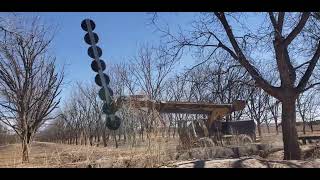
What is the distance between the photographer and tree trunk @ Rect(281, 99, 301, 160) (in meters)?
10.3

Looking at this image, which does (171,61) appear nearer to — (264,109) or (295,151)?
(295,151)

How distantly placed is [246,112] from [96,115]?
51.1 feet

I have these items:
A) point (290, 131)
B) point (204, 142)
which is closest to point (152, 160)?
point (204, 142)

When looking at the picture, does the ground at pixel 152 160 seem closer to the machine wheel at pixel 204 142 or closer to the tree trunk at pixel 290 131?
the machine wheel at pixel 204 142

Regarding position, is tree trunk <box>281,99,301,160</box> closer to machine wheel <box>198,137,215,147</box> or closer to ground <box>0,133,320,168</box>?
ground <box>0,133,320,168</box>

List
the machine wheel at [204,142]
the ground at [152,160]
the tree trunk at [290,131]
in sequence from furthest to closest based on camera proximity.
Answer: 1. the machine wheel at [204,142]
2. the tree trunk at [290,131]
3. the ground at [152,160]

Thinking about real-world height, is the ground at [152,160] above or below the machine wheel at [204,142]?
below

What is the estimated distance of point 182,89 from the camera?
3438cm

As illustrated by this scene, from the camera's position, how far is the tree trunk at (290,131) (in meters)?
10.3

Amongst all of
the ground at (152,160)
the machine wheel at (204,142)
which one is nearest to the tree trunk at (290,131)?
the ground at (152,160)

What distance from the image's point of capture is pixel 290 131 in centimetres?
1048

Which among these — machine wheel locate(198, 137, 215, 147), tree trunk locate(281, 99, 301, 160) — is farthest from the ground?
tree trunk locate(281, 99, 301, 160)
